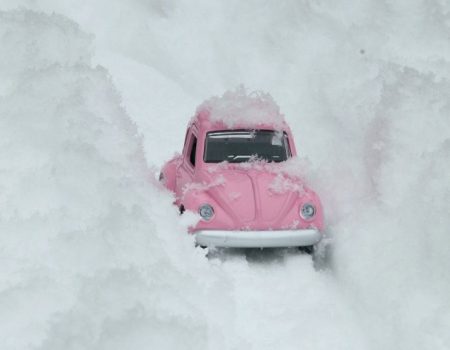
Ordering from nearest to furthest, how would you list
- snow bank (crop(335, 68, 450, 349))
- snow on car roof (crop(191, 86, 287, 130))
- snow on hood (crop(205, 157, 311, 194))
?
snow bank (crop(335, 68, 450, 349)), snow on hood (crop(205, 157, 311, 194)), snow on car roof (crop(191, 86, 287, 130))

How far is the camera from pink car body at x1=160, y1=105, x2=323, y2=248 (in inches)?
256

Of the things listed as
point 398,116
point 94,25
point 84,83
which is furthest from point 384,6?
point 84,83

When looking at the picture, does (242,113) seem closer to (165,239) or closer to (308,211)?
(308,211)

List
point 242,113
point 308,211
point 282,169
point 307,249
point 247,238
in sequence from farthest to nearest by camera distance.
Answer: point 242,113 < point 282,169 < point 307,249 < point 308,211 < point 247,238

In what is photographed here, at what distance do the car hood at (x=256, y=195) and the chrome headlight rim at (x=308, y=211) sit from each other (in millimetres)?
67

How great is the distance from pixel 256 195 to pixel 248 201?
117 mm

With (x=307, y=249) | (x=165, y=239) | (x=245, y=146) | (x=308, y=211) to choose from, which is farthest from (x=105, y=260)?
(x=245, y=146)

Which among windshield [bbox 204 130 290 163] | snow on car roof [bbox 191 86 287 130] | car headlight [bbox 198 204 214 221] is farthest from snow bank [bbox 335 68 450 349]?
car headlight [bbox 198 204 214 221]

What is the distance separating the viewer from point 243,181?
22.9 feet

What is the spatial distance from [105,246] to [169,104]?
826 cm

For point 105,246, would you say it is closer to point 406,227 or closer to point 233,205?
point 233,205

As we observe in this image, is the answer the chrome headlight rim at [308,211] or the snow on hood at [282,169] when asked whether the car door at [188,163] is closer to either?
the snow on hood at [282,169]

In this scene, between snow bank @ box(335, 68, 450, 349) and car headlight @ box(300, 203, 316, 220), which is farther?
car headlight @ box(300, 203, 316, 220)

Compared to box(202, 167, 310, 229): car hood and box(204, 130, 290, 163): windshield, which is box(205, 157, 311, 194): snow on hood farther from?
box(204, 130, 290, 163): windshield
